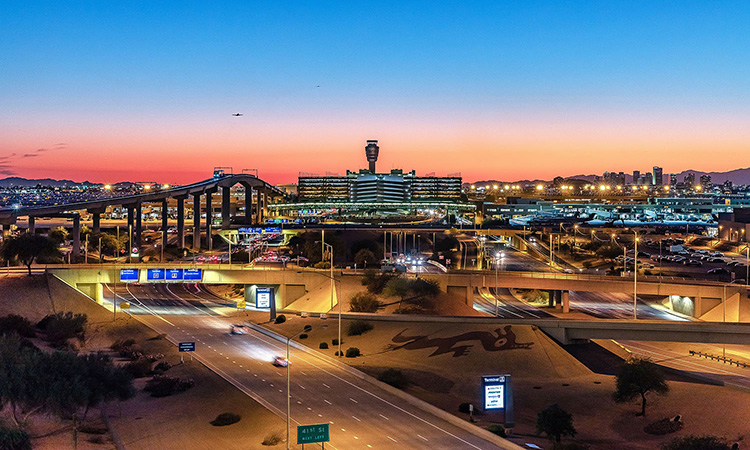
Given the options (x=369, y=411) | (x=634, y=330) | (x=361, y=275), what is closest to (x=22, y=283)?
(x=361, y=275)

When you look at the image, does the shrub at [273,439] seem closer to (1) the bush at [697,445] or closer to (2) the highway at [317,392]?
(2) the highway at [317,392]

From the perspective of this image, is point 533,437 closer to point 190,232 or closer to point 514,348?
point 514,348

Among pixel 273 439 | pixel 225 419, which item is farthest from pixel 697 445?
pixel 225 419

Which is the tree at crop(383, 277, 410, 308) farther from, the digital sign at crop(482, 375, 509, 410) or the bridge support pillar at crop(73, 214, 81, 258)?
the bridge support pillar at crop(73, 214, 81, 258)

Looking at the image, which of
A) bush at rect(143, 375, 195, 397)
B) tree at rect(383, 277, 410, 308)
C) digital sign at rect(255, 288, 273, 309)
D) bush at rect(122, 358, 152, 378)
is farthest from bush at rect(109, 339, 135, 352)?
tree at rect(383, 277, 410, 308)

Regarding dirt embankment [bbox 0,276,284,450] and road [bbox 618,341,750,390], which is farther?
road [bbox 618,341,750,390]

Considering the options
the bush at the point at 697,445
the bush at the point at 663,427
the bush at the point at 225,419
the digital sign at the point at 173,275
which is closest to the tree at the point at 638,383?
the bush at the point at 663,427
